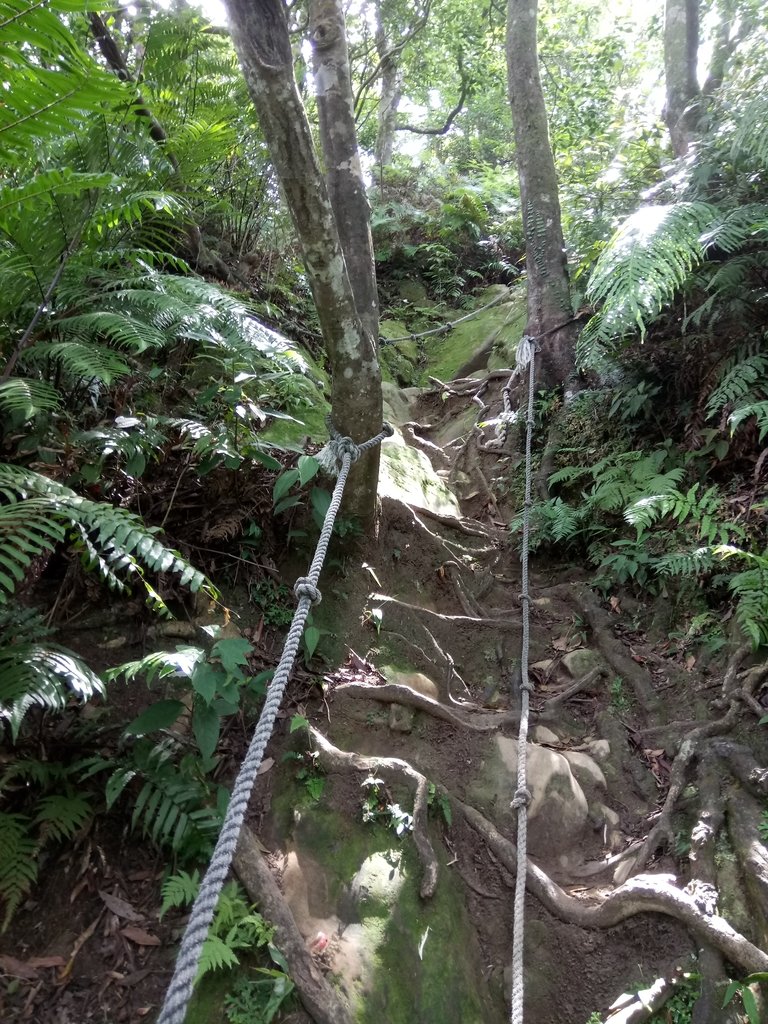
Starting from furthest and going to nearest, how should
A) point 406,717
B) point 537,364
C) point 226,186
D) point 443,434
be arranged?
point 443,434, point 537,364, point 226,186, point 406,717

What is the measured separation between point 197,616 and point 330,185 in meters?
2.69

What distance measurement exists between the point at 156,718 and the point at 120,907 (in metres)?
0.61

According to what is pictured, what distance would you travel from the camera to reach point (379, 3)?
9.16 meters

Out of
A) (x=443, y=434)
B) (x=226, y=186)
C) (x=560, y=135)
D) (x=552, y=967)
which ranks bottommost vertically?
(x=552, y=967)

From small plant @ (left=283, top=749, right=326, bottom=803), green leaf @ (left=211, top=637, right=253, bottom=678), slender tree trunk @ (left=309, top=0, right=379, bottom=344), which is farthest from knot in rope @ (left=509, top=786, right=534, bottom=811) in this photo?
slender tree trunk @ (left=309, top=0, right=379, bottom=344)

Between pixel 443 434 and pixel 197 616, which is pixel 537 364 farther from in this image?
pixel 197 616

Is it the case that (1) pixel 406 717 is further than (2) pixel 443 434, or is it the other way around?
(2) pixel 443 434

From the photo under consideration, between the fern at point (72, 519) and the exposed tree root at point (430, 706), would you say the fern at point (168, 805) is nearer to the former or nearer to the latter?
the fern at point (72, 519)

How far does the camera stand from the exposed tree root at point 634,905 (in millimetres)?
2258

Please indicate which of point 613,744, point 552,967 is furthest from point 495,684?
point 552,967

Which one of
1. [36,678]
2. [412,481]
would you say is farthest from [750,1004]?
[412,481]

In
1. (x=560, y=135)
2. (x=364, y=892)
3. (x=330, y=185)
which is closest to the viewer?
(x=364, y=892)

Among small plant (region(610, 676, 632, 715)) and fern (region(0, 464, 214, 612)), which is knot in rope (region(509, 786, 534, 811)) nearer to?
small plant (region(610, 676, 632, 715))

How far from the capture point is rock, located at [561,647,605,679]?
152 inches
